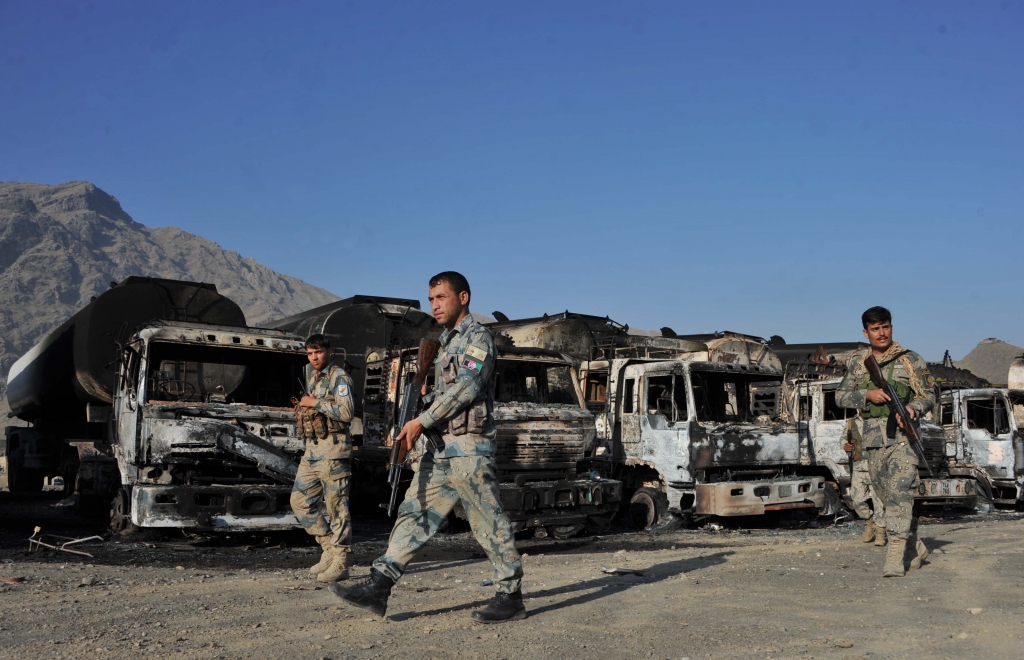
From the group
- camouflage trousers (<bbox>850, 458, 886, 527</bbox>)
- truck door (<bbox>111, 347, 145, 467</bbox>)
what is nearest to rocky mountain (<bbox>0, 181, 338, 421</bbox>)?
truck door (<bbox>111, 347, 145, 467</bbox>)

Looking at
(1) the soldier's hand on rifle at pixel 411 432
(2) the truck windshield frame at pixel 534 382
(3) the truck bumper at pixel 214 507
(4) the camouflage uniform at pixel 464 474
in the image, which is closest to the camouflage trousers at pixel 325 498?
(4) the camouflage uniform at pixel 464 474

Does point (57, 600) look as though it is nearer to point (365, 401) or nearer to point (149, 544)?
point (149, 544)

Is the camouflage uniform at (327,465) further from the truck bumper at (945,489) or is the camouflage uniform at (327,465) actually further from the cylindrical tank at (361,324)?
the truck bumper at (945,489)

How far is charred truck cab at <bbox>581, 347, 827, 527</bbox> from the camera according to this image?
10.6m

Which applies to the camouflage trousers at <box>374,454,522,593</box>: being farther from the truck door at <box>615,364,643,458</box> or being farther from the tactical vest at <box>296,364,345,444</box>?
the truck door at <box>615,364,643,458</box>

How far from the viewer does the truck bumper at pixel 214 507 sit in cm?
829

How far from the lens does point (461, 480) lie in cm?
476

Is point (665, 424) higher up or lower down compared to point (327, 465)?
higher up

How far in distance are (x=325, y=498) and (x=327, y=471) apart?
21cm

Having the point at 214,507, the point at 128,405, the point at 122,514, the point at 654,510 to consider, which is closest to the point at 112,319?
the point at 128,405

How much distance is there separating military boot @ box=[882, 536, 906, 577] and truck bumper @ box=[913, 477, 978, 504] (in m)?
6.45

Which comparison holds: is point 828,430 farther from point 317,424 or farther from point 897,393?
point 317,424

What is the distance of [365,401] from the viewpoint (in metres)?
11.4

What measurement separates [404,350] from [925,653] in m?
7.36
